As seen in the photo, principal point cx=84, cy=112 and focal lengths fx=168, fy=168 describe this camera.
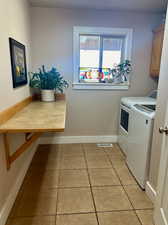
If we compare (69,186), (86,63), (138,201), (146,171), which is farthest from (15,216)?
(86,63)

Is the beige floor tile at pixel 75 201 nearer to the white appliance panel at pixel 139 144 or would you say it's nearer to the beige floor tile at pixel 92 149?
the white appliance panel at pixel 139 144

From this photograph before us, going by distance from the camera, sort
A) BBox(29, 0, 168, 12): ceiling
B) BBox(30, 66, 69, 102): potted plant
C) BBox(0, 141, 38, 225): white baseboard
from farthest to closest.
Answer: BBox(30, 66, 69, 102): potted plant < BBox(29, 0, 168, 12): ceiling < BBox(0, 141, 38, 225): white baseboard

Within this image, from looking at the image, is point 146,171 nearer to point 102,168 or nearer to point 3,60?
point 102,168

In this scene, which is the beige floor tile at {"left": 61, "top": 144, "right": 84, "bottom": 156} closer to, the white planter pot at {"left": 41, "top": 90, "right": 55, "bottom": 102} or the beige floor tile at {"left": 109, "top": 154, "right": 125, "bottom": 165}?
the beige floor tile at {"left": 109, "top": 154, "right": 125, "bottom": 165}

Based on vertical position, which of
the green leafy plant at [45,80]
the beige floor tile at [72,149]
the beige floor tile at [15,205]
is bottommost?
the beige floor tile at [15,205]

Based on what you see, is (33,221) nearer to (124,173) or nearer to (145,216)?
(145,216)

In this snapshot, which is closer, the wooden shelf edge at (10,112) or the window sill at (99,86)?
the wooden shelf edge at (10,112)

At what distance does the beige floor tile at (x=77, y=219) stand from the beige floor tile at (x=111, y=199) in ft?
0.46

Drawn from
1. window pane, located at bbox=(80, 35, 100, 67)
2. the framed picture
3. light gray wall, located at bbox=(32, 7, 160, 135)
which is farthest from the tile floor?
window pane, located at bbox=(80, 35, 100, 67)

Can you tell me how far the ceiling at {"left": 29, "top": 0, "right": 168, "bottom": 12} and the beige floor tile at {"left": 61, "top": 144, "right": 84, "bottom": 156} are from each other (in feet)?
7.87

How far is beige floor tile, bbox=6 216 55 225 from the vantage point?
155cm

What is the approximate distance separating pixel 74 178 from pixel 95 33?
7.84 ft

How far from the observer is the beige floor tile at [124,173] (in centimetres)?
219

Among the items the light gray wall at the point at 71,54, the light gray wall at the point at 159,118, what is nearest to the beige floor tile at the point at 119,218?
the light gray wall at the point at 159,118
